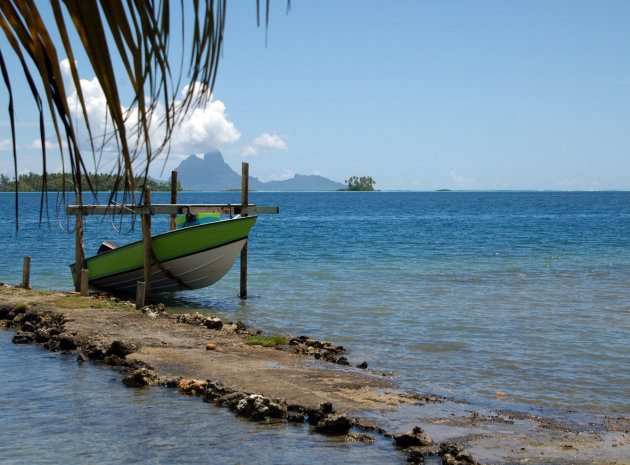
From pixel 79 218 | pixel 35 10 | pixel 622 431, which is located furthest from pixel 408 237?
pixel 35 10

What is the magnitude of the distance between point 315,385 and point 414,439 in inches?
101

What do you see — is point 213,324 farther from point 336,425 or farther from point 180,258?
point 336,425

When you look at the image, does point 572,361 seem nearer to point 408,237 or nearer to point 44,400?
point 44,400

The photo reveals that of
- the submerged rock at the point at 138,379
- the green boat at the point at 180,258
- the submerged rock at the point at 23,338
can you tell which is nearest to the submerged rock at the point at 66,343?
the submerged rock at the point at 23,338

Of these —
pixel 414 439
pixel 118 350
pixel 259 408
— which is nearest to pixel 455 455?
pixel 414 439

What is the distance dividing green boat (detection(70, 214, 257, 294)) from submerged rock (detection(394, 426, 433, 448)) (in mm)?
Answer: 11201

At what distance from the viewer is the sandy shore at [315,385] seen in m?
7.63

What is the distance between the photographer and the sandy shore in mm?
7633

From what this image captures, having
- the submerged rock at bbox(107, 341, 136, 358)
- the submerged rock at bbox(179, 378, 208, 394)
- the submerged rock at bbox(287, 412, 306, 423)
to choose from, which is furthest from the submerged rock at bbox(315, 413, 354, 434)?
the submerged rock at bbox(107, 341, 136, 358)

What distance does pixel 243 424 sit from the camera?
27.1 feet

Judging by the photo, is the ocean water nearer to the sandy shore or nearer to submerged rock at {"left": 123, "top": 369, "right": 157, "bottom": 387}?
the sandy shore

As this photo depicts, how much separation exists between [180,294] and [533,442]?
49.0 ft

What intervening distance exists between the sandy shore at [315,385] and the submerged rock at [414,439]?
0.11 meters

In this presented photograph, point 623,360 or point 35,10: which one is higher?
point 35,10
